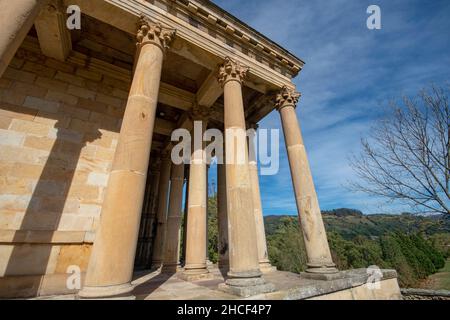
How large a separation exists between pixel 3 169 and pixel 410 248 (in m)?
80.0

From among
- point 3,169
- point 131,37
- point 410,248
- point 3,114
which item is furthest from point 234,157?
point 410,248

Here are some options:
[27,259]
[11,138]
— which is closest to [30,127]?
[11,138]

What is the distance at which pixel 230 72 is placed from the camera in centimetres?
1334

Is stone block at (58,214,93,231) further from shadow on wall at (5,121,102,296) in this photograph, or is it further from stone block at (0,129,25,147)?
stone block at (0,129,25,147)

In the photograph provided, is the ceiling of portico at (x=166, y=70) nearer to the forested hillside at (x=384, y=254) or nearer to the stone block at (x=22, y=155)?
the stone block at (x=22, y=155)

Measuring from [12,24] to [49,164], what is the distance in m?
6.84

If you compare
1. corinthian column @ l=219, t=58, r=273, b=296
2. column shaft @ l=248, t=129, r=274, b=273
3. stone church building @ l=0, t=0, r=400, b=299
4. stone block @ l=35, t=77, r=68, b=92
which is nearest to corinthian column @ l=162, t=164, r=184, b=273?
stone church building @ l=0, t=0, r=400, b=299

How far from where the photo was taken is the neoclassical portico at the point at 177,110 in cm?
720

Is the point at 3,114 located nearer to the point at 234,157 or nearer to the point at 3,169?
the point at 3,169

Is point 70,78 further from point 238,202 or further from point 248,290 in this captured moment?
point 248,290

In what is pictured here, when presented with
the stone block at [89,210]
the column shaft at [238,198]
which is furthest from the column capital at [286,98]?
the stone block at [89,210]

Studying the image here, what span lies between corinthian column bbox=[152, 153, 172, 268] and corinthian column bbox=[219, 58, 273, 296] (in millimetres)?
12322

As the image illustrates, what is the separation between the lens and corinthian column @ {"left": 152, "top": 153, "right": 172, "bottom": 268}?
20.6 meters
